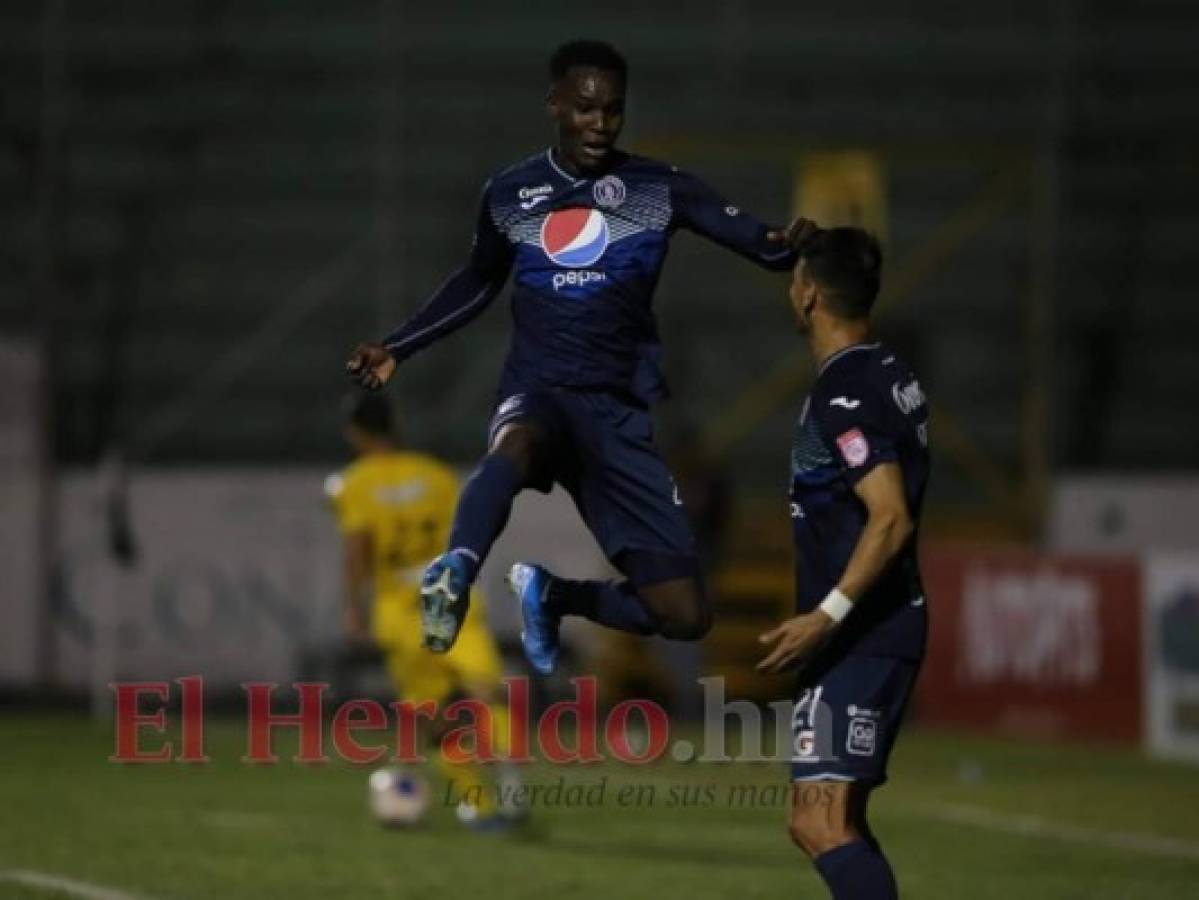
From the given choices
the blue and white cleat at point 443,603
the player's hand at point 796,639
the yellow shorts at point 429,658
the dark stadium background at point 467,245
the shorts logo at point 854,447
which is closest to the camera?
the player's hand at point 796,639

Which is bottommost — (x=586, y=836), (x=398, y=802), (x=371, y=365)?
(x=586, y=836)

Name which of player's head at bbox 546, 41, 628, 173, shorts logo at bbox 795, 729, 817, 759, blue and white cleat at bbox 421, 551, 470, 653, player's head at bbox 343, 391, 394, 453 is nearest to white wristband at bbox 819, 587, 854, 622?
shorts logo at bbox 795, 729, 817, 759

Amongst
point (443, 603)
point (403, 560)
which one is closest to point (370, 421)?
point (403, 560)

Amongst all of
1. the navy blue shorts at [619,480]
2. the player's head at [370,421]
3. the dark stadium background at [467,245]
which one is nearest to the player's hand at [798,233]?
the navy blue shorts at [619,480]

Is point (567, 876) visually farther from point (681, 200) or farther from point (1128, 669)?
point (1128, 669)

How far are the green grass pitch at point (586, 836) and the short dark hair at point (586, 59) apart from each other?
3767 mm

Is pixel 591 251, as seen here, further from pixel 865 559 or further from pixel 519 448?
pixel 865 559

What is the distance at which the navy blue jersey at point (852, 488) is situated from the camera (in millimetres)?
9422

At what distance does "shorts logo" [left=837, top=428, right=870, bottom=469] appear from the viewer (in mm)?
9305

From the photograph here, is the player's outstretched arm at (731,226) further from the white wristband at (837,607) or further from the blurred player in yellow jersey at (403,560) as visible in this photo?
the blurred player in yellow jersey at (403,560)

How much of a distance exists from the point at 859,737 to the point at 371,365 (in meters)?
2.42

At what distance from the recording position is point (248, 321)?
28.5 m

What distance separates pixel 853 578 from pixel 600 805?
8441mm

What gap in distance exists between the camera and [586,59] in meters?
10.5
